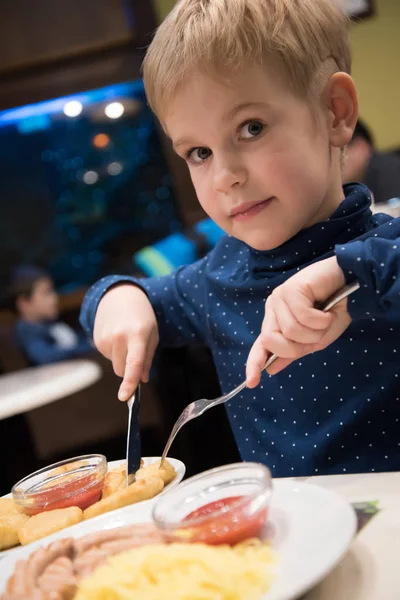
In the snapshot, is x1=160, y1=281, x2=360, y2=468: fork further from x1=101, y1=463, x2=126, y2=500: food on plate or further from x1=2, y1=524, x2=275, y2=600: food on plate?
x1=2, y1=524, x2=275, y2=600: food on plate

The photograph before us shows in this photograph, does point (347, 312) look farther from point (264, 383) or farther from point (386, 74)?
point (386, 74)

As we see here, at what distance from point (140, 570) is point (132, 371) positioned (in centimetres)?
46

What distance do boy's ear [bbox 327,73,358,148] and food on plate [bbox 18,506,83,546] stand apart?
642 mm

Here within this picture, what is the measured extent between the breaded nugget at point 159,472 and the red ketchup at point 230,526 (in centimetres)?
22

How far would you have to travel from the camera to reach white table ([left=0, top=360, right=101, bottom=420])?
1.81 meters

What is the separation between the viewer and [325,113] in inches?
41.2

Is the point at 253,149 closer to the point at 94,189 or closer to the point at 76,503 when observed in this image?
the point at 76,503

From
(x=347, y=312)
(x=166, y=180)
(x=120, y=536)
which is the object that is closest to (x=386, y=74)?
(x=166, y=180)

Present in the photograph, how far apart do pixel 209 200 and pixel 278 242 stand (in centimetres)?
12

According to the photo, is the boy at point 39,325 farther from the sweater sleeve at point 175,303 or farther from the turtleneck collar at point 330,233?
the turtleneck collar at point 330,233

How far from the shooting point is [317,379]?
1048mm

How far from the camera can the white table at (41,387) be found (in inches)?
71.3

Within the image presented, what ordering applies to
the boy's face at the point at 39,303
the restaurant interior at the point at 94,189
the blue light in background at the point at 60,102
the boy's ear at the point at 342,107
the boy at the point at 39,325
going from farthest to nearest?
the blue light in background at the point at 60,102
the boy's face at the point at 39,303
the boy at the point at 39,325
the restaurant interior at the point at 94,189
the boy's ear at the point at 342,107

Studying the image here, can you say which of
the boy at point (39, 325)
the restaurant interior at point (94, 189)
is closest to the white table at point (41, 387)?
the restaurant interior at point (94, 189)
